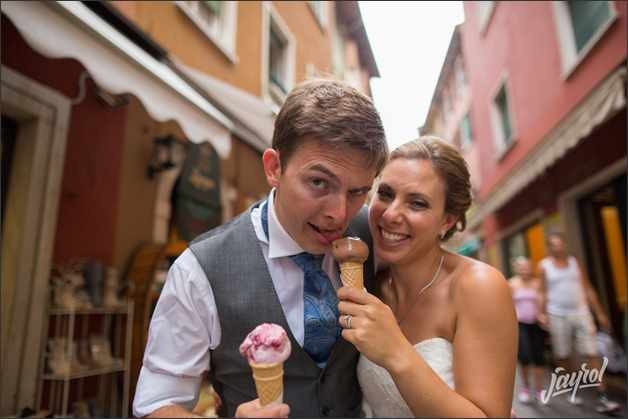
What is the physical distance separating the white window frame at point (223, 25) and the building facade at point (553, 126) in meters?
0.92

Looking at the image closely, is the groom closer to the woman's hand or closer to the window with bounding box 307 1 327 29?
the woman's hand

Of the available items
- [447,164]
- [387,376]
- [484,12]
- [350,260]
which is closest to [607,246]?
[484,12]

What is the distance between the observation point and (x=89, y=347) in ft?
8.91

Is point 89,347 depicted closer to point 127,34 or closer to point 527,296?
point 127,34

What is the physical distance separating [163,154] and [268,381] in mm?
3088

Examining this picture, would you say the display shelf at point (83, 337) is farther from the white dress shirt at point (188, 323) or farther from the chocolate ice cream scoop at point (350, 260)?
the chocolate ice cream scoop at point (350, 260)

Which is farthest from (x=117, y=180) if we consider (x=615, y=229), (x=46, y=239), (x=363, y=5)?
(x=615, y=229)

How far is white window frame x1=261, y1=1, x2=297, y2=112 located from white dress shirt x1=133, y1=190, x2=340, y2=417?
648 mm

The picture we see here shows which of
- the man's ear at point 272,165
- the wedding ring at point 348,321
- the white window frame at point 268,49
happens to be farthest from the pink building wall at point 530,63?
the wedding ring at point 348,321

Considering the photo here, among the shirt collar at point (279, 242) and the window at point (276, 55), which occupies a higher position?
the window at point (276, 55)

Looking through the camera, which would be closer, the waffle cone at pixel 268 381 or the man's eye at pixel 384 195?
the waffle cone at pixel 268 381

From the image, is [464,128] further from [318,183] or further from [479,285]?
[318,183]

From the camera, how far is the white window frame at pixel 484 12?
1.67 meters

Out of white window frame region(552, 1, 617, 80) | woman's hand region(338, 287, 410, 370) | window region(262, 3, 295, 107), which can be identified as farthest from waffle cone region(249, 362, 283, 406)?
white window frame region(552, 1, 617, 80)
